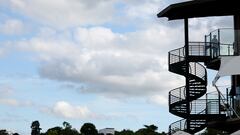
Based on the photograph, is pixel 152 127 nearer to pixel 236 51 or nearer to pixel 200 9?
pixel 200 9

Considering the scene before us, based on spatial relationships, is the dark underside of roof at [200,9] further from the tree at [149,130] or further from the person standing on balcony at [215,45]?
the tree at [149,130]

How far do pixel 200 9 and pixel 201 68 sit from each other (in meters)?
4.02

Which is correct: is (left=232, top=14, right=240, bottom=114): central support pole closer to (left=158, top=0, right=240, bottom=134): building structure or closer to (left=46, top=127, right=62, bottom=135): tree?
(left=158, top=0, right=240, bottom=134): building structure

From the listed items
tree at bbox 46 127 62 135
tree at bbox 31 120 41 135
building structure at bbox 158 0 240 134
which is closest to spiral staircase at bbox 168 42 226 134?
building structure at bbox 158 0 240 134

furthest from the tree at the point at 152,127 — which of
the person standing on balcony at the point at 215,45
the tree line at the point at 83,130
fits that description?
the person standing on balcony at the point at 215,45

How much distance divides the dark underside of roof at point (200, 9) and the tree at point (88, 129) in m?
45.3

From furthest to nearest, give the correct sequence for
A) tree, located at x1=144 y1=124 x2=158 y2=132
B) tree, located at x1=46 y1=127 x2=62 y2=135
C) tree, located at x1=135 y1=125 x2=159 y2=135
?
tree, located at x1=46 y1=127 x2=62 y2=135, tree, located at x1=144 y1=124 x2=158 y2=132, tree, located at x1=135 y1=125 x2=159 y2=135

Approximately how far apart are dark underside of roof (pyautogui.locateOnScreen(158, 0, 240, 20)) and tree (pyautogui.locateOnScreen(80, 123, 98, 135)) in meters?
45.3

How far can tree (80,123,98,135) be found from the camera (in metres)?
85.9

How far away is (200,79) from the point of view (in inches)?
1551

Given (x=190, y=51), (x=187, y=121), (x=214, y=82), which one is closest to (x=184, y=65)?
(x=190, y=51)

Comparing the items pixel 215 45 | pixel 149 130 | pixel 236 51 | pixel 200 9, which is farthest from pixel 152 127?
pixel 236 51

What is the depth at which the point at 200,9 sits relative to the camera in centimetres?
4125

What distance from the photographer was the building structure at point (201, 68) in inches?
1454
